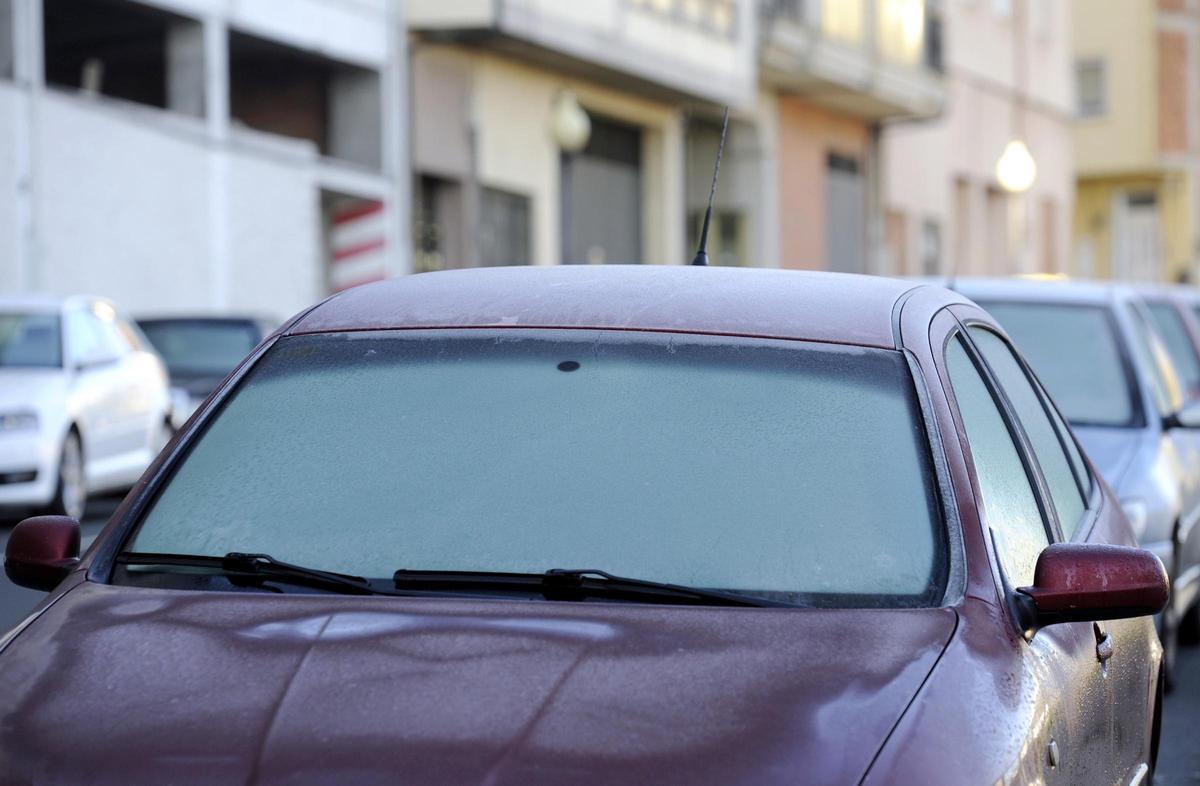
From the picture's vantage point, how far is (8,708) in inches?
126

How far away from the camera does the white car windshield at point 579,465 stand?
3.59m

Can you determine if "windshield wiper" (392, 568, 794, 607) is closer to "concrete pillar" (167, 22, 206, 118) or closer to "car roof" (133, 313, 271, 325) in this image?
"car roof" (133, 313, 271, 325)

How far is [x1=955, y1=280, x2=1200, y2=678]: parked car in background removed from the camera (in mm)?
8750

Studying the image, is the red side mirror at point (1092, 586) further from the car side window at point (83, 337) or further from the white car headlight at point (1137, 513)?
the car side window at point (83, 337)

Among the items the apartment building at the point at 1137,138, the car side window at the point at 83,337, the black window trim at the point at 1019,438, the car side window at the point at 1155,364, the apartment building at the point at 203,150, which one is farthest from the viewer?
the apartment building at the point at 1137,138

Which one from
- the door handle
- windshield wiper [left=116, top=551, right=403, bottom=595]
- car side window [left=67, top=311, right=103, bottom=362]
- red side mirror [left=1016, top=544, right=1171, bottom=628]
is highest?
car side window [left=67, top=311, right=103, bottom=362]

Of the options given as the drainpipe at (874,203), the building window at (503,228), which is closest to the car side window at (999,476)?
the building window at (503,228)

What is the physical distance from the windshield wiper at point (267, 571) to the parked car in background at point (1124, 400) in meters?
5.40

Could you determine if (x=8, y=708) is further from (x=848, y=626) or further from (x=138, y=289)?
(x=138, y=289)

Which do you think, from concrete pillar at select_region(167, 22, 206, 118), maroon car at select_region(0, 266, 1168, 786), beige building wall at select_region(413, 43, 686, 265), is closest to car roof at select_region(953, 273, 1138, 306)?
maroon car at select_region(0, 266, 1168, 786)

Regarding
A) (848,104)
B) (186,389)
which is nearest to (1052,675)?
(186,389)

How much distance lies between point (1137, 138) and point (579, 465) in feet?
180

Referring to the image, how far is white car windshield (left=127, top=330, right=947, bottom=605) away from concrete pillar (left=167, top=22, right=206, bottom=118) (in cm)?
2042

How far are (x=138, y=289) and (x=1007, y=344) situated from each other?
1918 centimetres
